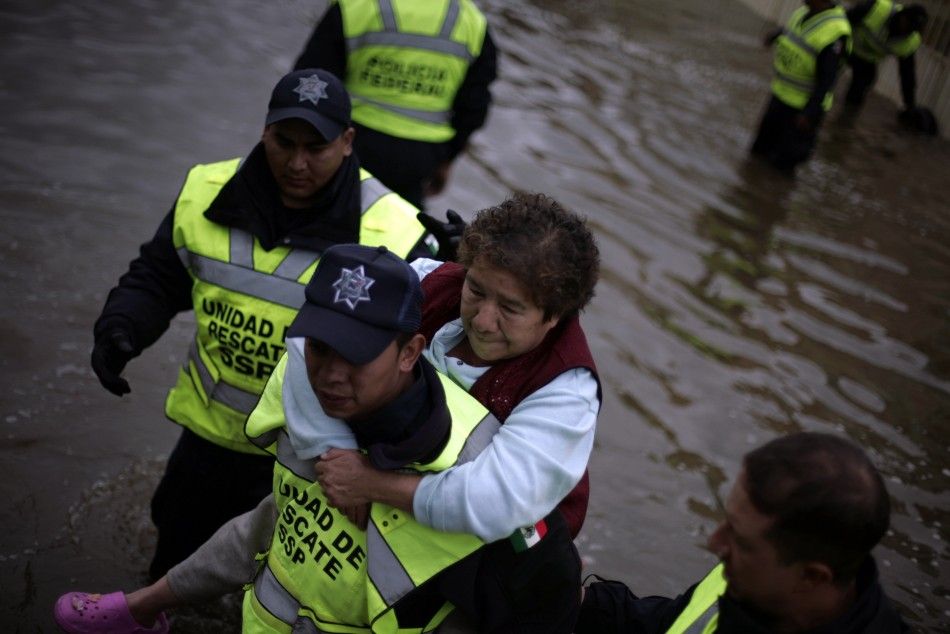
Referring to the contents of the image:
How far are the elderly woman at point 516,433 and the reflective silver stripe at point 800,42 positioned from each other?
856 cm

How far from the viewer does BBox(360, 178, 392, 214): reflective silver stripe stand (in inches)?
142

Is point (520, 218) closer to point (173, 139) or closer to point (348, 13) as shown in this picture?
point (348, 13)

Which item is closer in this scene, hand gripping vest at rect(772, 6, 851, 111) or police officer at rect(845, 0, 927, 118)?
hand gripping vest at rect(772, 6, 851, 111)

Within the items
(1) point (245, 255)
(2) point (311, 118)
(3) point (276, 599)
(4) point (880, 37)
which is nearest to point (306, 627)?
(3) point (276, 599)

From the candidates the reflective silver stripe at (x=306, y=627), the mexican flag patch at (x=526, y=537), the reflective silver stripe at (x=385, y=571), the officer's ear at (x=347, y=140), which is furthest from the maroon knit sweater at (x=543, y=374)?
the officer's ear at (x=347, y=140)

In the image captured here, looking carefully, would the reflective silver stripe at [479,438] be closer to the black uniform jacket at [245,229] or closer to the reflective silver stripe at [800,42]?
the black uniform jacket at [245,229]

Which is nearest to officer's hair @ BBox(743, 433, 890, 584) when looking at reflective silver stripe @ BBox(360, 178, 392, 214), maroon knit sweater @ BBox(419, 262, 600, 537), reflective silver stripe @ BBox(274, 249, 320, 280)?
maroon knit sweater @ BBox(419, 262, 600, 537)

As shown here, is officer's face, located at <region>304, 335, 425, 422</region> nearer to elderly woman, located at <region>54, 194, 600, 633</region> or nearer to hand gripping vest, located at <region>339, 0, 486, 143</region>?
elderly woman, located at <region>54, 194, 600, 633</region>

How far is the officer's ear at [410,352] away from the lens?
2.42 meters

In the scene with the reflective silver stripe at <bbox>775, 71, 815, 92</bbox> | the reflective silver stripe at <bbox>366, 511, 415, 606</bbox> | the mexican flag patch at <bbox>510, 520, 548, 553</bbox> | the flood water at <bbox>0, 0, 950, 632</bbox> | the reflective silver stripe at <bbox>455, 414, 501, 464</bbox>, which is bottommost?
the flood water at <bbox>0, 0, 950, 632</bbox>

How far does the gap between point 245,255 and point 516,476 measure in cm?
148

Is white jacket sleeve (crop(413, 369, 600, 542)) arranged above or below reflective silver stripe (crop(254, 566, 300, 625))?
above

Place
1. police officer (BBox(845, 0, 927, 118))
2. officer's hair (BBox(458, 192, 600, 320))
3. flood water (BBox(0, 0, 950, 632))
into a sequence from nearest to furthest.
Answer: officer's hair (BBox(458, 192, 600, 320)) < flood water (BBox(0, 0, 950, 632)) < police officer (BBox(845, 0, 927, 118))

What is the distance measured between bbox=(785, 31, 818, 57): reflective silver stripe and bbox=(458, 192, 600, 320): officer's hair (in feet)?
28.2
